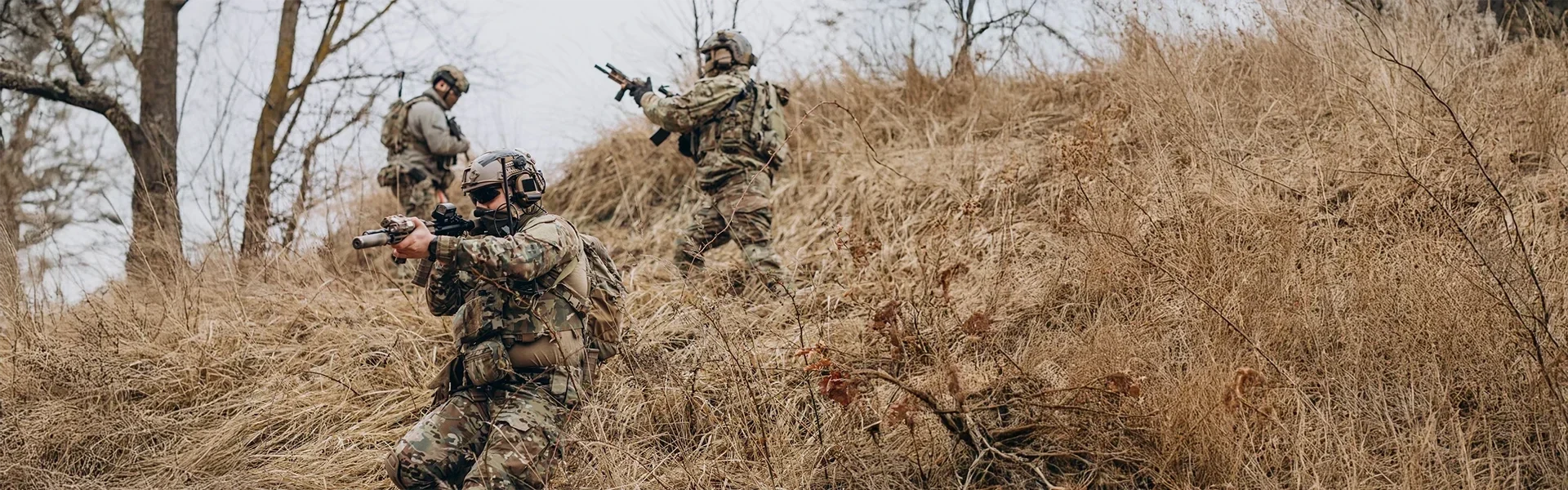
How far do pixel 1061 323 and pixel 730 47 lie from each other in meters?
2.62

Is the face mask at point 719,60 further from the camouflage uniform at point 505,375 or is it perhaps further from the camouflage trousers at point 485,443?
the camouflage trousers at point 485,443

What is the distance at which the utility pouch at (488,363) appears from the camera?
12.6 feet

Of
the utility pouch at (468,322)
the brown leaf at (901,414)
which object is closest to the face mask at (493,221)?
the utility pouch at (468,322)

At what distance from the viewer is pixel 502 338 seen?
391 cm

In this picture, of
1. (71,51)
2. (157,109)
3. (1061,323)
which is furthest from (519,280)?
(157,109)

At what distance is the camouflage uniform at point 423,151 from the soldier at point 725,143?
172cm

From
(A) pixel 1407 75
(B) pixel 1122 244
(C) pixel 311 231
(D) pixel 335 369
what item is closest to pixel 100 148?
(C) pixel 311 231

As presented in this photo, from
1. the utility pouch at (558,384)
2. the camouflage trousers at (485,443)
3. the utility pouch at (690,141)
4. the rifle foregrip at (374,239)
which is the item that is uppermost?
the utility pouch at (690,141)

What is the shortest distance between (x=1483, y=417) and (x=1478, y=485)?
1.37 feet

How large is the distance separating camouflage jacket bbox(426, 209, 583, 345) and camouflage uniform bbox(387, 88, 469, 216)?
3.54 meters

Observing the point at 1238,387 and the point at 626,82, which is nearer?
the point at 1238,387

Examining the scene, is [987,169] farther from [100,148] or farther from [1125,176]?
[100,148]

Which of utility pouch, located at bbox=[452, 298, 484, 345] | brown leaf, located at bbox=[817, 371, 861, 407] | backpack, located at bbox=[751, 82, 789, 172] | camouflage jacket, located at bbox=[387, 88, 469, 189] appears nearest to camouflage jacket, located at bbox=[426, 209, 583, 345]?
utility pouch, located at bbox=[452, 298, 484, 345]

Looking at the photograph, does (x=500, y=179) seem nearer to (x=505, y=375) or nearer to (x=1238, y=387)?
(x=505, y=375)
